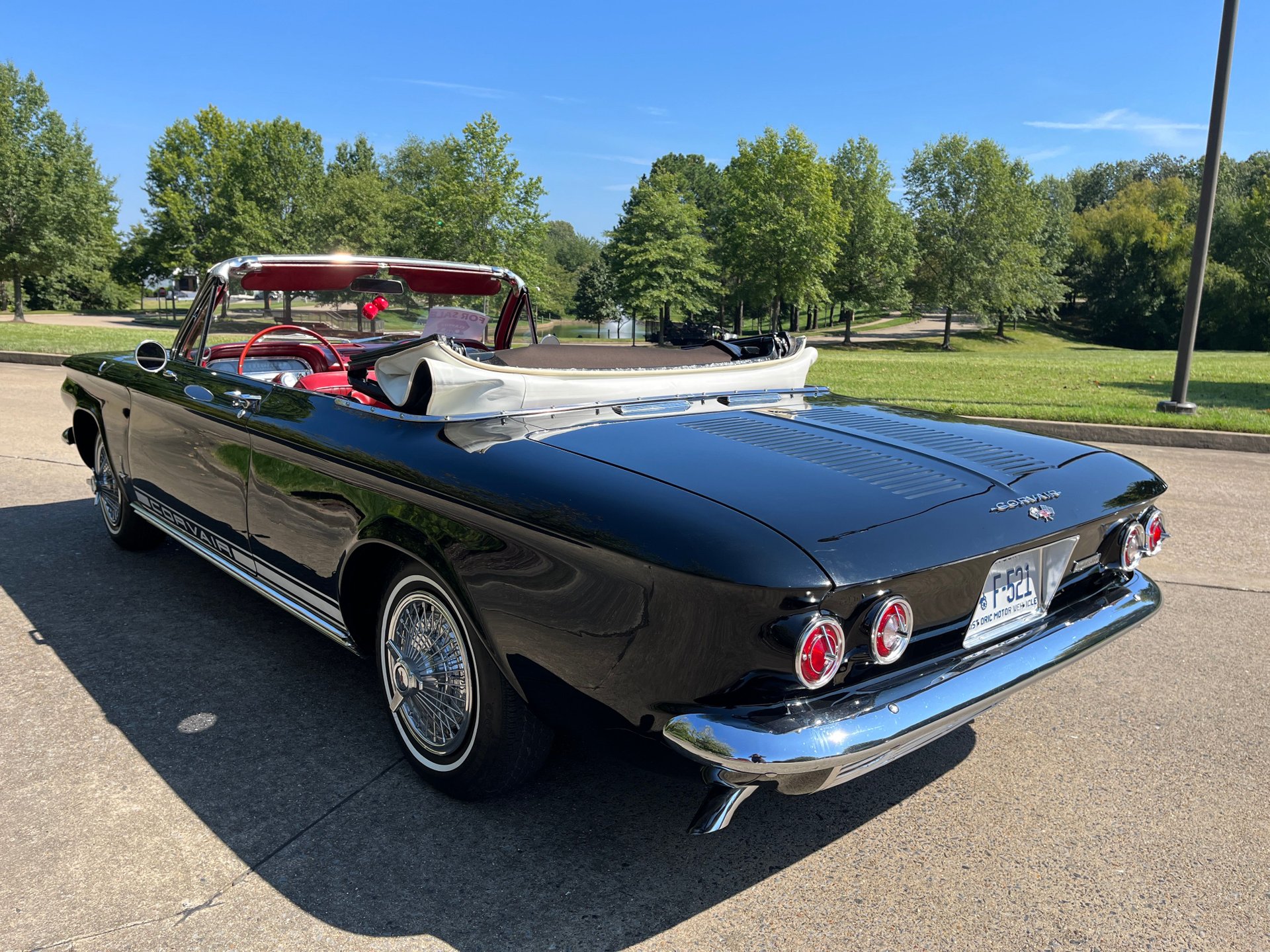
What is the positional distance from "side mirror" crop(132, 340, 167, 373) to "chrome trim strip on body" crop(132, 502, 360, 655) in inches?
27.8

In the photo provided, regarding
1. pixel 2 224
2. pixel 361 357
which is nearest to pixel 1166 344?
pixel 2 224

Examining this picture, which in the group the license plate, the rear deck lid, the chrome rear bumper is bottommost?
the chrome rear bumper

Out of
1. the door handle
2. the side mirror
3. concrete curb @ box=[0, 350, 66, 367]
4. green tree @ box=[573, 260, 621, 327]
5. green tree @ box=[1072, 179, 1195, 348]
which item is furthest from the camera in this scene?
green tree @ box=[573, 260, 621, 327]

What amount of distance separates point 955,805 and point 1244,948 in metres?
0.80

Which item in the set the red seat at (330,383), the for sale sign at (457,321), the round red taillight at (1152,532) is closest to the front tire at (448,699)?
the red seat at (330,383)

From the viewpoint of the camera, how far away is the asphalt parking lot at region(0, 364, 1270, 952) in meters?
2.28

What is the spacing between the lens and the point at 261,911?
2309 millimetres

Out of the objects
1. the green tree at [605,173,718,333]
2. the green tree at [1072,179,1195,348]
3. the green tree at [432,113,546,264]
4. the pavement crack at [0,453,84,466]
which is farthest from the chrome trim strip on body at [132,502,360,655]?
the green tree at [1072,179,1195,348]

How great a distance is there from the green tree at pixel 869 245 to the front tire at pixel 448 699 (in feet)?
159

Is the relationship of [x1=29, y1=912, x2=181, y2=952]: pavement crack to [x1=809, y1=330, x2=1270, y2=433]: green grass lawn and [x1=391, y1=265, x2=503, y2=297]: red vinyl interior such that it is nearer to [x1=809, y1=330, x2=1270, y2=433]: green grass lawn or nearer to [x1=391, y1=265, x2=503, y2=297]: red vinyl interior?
[x1=391, y1=265, x2=503, y2=297]: red vinyl interior

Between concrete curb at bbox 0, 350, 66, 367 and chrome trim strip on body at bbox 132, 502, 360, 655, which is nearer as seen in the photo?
chrome trim strip on body at bbox 132, 502, 360, 655

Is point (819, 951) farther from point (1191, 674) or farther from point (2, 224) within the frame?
point (2, 224)

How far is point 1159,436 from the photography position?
33.1 feet

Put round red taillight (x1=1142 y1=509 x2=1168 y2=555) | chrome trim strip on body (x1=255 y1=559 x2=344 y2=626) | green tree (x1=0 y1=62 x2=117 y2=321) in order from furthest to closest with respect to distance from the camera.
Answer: green tree (x1=0 y1=62 x2=117 y2=321) → chrome trim strip on body (x1=255 y1=559 x2=344 y2=626) → round red taillight (x1=1142 y1=509 x2=1168 y2=555)
